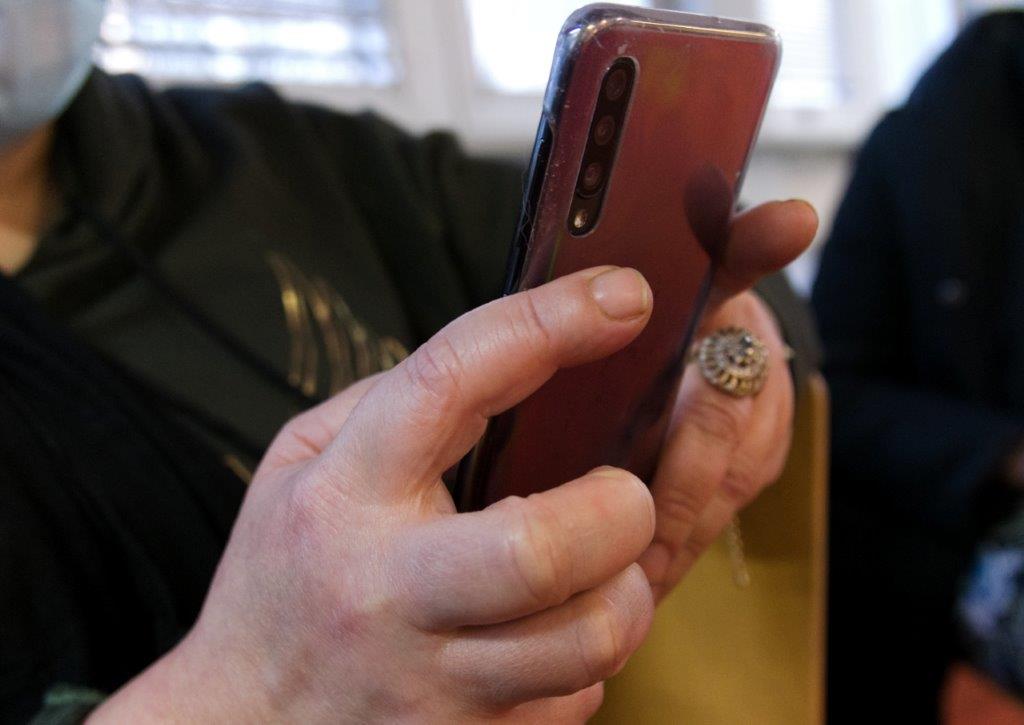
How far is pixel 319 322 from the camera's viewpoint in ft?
1.91

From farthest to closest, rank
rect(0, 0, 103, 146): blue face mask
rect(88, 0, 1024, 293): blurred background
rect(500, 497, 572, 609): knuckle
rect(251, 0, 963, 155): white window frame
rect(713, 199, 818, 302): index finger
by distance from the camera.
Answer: rect(251, 0, 963, 155): white window frame, rect(88, 0, 1024, 293): blurred background, rect(0, 0, 103, 146): blue face mask, rect(713, 199, 818, 302): index finger, rect(500, 497, 572, 609): knuckle

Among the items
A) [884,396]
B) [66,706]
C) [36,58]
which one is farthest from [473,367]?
[884,396]

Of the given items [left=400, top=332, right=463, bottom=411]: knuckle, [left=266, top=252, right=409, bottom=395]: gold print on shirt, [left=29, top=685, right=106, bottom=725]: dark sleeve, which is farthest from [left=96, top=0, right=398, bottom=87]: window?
[left=400, top=332, right=463, bottom=411]: knuckle

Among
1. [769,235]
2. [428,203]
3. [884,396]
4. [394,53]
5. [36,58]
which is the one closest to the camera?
[769,235]

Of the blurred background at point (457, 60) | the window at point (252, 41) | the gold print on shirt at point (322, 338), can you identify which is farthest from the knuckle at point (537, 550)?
the window at point (252, 41)

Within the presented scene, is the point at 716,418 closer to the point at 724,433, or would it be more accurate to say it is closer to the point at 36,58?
the point at 724,433

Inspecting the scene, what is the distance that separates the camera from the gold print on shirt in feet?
1.86

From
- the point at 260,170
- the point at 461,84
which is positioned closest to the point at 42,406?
the point at 260,170

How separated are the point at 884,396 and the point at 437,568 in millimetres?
910

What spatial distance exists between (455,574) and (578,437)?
0.40 feet

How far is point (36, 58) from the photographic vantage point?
50cm

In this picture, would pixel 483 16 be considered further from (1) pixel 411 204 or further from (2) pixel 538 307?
(2) pixel 538 307

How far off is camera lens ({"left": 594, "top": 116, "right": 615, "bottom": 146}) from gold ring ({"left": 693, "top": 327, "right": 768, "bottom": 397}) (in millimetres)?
180

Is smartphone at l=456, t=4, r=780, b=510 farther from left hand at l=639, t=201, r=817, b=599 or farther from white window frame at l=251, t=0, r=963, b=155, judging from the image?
white window frame at l=251, t=0, r=963, b=155
